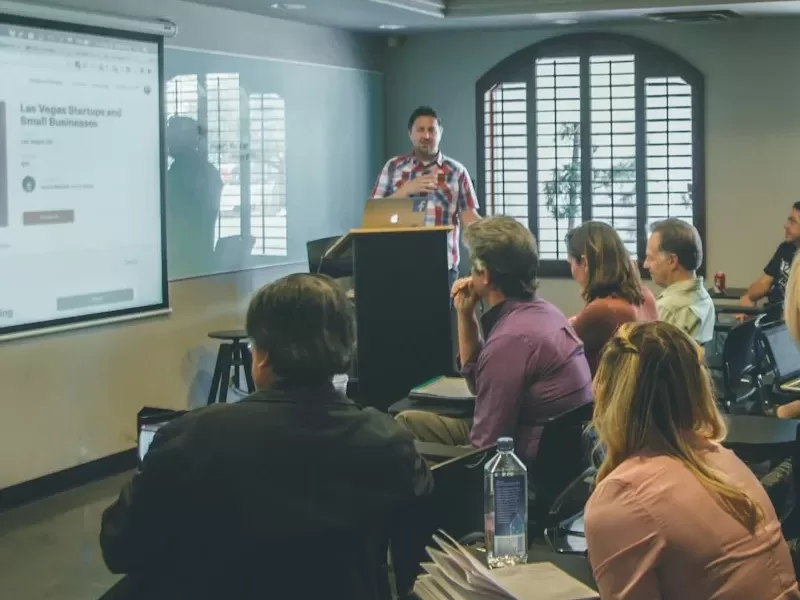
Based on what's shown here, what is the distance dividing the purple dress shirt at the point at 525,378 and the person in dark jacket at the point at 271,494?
1220mm

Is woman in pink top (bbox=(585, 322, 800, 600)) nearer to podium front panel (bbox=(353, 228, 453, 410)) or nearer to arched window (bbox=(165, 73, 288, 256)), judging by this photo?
podium front panel (bbox=(353, 228, 453, 410))

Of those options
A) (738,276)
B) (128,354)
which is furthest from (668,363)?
(738,276)

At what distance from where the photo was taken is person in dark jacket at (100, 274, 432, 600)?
179cm

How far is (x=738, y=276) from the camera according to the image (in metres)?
7.56

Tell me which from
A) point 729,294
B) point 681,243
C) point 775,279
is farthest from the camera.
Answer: point 729,294

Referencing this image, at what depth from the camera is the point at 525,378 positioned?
3174mm

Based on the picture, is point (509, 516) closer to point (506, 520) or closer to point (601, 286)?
point (506, 520)

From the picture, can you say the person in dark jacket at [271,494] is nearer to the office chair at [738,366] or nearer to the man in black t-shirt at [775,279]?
the office chair at [738,366]

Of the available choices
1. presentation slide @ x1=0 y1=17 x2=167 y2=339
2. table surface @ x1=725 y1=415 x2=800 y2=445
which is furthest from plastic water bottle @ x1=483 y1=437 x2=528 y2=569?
presentation slide @ x1=0 y1=17 x2=167 y2=339

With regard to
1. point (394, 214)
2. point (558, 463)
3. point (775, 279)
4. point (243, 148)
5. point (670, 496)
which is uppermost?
point (243, 148)

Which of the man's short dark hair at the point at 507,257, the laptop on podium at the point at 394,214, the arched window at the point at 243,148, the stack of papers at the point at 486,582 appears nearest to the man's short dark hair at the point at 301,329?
the stack of papers at the point at 486,582

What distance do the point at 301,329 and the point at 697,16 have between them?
5.74 meters

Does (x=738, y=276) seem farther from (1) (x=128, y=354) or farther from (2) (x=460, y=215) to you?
(1) (x=128, y=354)

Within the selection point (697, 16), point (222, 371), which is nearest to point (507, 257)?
point (222, 371)
